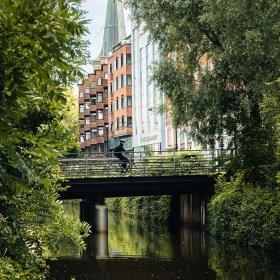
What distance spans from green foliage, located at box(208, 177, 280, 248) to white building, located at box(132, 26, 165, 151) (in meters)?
31.9

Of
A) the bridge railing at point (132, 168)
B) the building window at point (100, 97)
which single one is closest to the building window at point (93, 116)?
the building window at point (100, 97)

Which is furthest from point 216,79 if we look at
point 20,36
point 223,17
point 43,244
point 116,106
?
point 116,106

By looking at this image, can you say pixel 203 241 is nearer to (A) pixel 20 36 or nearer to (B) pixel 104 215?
(B) pixel 104 215

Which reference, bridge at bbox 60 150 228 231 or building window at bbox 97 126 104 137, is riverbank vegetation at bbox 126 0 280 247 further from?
building window at bbox 97 126 104 137

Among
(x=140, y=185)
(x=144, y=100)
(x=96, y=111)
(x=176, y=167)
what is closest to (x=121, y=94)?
(x=144, y=100)

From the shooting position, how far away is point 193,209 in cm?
4078

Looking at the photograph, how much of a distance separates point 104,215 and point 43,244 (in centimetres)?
2592

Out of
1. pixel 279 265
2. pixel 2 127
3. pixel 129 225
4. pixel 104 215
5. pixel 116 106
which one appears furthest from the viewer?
pixel 116 106

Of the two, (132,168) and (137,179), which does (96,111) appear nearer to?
(132,168)

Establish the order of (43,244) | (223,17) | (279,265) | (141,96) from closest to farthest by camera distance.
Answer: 1. (43,244)
2. (279,265)
3. (223,17)
4. (141,96)

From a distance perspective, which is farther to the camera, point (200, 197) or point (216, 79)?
point (200, 197)

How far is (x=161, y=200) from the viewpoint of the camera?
44.8m

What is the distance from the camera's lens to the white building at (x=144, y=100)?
65.3 metres

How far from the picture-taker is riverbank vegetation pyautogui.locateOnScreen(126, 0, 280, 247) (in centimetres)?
2562
